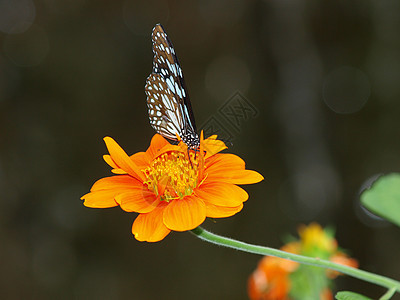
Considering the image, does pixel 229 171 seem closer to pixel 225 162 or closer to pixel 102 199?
pixel 225 162

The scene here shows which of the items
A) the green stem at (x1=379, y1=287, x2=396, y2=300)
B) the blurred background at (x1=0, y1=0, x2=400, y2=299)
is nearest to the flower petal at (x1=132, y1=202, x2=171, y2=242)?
the green stem at (x1=379, y1=287, x2=396, y2=300)

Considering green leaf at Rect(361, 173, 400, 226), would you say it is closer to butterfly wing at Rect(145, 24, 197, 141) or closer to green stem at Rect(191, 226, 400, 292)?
green stem at Rect(191, 226, 400, 292)

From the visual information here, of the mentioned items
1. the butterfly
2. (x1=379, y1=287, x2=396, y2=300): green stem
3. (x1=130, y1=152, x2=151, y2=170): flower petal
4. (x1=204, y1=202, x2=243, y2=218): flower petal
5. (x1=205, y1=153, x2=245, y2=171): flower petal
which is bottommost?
(x1=379, y1=287, x2=396, y2=300): green stem

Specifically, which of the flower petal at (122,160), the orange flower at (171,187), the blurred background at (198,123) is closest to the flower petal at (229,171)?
the orange flower at (171,187)

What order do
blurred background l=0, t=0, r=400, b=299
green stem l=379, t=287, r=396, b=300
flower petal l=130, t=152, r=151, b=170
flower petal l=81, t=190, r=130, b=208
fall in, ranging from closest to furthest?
1. green stem l=379, t=287, r=396, b=300
2. flower petal l=81, t=190, r=130, b=208
3. flower petal l=130, t=152, r=151, b=170
4. blurred background l=0, t=0, r=400, b=299

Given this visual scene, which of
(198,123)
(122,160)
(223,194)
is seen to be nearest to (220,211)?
(223,194)

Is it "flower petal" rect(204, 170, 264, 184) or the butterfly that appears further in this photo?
the butterfly

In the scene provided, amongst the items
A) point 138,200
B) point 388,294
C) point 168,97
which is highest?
point 168,97
